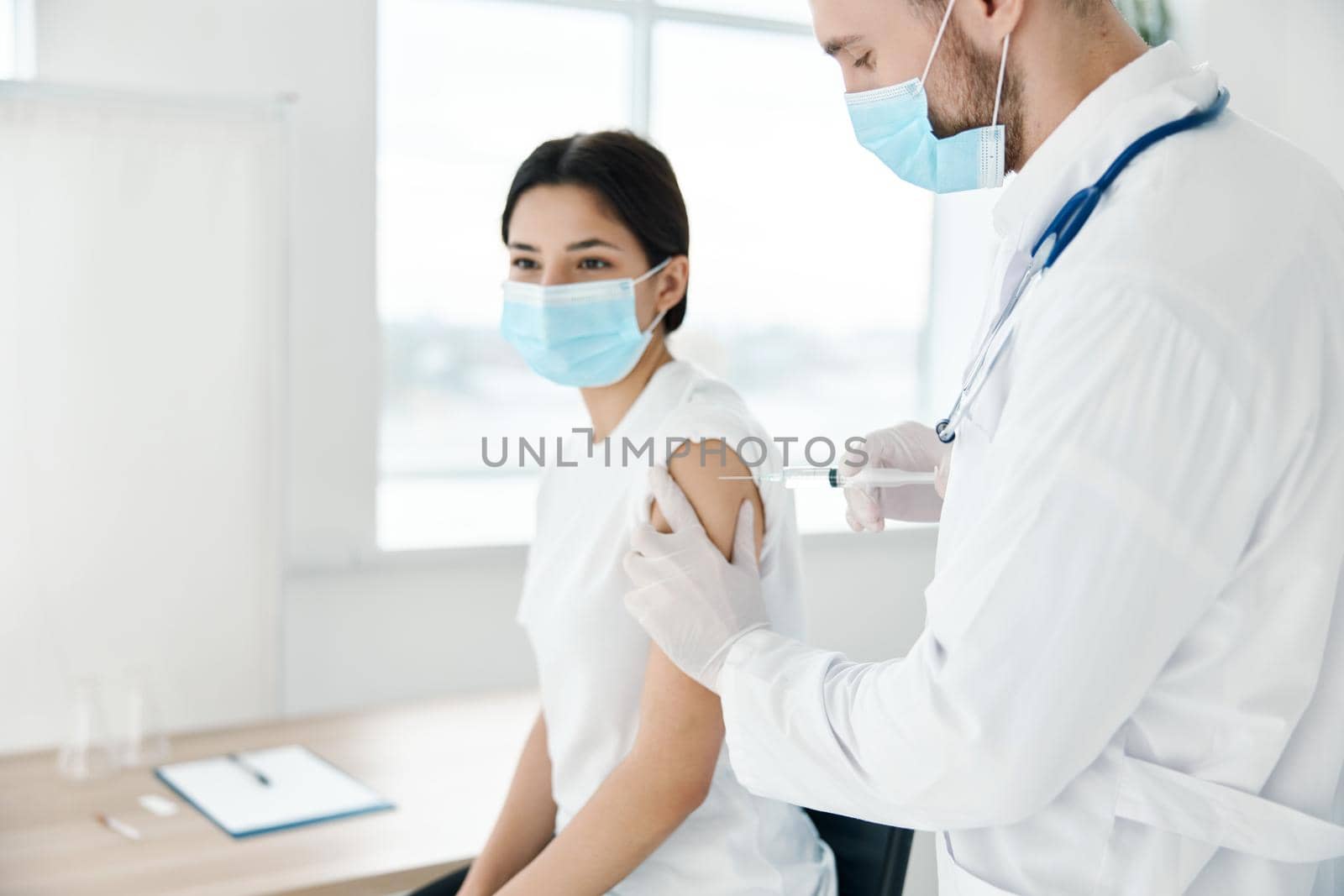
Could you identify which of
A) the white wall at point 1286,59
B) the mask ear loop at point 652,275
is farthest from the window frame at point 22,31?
the white wall at point 1286,59

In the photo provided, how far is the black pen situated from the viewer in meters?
1.90

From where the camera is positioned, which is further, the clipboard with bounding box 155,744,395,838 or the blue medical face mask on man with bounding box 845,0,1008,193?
the clipboard with bounding box 155,744,395,838

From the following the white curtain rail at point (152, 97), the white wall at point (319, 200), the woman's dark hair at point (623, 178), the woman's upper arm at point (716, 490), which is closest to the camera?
the woman's upper arm at point (716, 490)

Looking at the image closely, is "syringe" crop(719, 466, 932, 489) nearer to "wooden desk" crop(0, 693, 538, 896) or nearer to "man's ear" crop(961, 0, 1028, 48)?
"man's ear" crop(961, 0, 1028, 48)

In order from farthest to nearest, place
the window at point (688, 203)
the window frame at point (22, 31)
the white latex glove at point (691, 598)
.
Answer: the window at point (688, 203) < the window frame at point (22, 31) < the white latex glove at point (691, 598)

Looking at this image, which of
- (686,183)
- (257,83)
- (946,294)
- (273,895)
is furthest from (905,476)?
(946,294)

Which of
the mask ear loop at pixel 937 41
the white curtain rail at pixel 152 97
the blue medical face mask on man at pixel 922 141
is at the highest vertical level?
the white curtain rail at pixel 152 97

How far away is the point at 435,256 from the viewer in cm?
350

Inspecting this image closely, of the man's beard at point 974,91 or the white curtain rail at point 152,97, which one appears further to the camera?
the white curtain rail at point 152,97

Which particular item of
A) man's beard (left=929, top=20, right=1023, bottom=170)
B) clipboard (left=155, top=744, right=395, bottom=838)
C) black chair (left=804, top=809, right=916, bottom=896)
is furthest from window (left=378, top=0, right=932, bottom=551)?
man's beard (left=929, top=20, right=1023, bottom=170)

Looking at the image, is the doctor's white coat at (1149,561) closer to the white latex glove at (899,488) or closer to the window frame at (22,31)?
the white latex glove at (899,488)

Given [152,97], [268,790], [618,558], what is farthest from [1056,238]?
[152,97]

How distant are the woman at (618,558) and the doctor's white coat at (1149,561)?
1.57 ft

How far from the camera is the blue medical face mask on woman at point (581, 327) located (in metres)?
1.56
